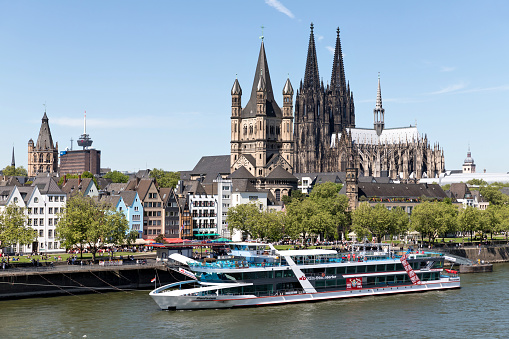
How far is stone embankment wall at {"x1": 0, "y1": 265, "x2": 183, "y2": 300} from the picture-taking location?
267 feet

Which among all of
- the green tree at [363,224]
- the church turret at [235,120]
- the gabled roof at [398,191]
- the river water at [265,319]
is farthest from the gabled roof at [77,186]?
the gabled roof at [398,191]

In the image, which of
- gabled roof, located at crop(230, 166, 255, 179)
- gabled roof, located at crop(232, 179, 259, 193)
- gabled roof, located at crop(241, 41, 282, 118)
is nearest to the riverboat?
gabled roof, located at crop(232, 179, 259, 193)

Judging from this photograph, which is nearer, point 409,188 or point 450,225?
point 450,225

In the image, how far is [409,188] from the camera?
188125 mm

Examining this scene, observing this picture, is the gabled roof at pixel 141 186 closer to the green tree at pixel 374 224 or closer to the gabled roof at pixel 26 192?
the gabled roof at pixel 26 192

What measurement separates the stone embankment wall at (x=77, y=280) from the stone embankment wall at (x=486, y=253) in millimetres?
56815

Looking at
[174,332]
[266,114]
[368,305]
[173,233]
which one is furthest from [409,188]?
[174,332]

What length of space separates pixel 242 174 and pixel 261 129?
16.9 meters

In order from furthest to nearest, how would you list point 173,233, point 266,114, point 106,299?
point 266,114 → point 173,233 → point 106,299

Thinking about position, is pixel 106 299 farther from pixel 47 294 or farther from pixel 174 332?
pixel 174 332

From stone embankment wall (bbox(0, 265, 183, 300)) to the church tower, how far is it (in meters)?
91.0

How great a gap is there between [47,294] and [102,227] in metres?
17.5

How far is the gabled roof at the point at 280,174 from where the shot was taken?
174000mm

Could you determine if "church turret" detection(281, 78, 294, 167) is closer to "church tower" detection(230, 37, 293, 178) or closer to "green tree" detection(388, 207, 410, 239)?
"church tower" detection(230, 37, 293, 178)
